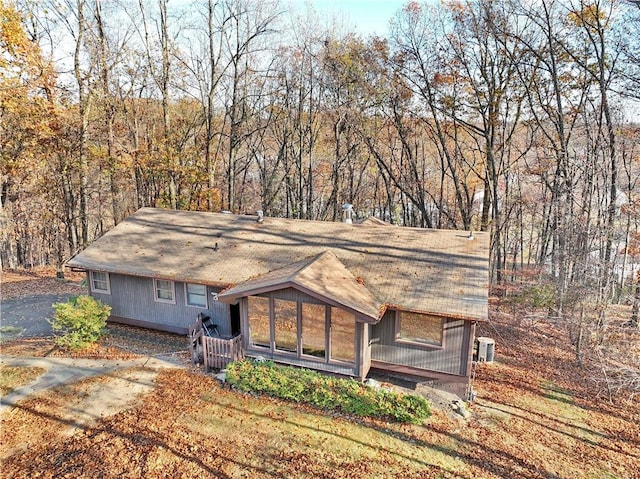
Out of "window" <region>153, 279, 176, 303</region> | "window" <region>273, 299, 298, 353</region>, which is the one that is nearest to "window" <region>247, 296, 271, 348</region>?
"window" <region>273, 299, 298, 353</region>

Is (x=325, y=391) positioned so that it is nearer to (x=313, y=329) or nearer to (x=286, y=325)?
(x=313, y=329)

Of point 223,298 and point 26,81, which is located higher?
point 26,81

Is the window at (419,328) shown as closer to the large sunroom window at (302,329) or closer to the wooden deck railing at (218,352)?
the large sunroom window at (302,329)

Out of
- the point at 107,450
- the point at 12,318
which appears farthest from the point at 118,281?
the point at 107,450

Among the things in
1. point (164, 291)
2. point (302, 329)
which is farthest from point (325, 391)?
point (164, 291)

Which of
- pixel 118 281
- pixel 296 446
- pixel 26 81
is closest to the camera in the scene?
pixel 296 446

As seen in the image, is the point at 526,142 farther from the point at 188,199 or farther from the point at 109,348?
the point at 109,348
